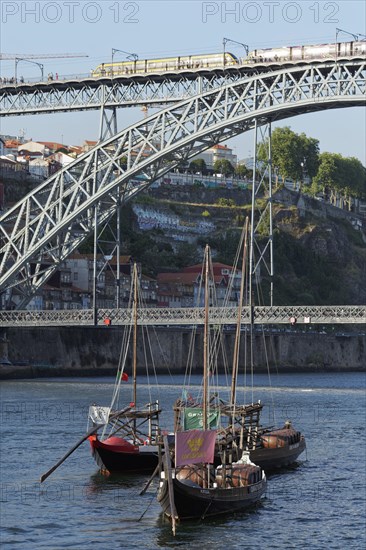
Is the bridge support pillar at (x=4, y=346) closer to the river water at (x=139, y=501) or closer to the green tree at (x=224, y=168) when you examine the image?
the river water at (x=139, y=501)

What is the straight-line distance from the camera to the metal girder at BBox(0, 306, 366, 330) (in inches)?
3260

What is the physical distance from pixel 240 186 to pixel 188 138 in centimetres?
10046

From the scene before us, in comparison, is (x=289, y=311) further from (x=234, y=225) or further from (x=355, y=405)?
(x=234, y=225)

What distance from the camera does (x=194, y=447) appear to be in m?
38.6

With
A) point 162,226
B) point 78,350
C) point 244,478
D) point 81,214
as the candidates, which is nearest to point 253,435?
point 244,478

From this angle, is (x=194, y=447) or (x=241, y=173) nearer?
(x=194, y=447)

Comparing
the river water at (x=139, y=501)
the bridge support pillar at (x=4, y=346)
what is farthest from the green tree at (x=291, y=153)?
the river water at (x=139, y=501)

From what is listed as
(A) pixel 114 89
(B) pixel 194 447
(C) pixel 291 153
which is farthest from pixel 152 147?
(C) pixel 291 153

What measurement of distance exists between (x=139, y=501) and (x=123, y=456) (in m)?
5.30

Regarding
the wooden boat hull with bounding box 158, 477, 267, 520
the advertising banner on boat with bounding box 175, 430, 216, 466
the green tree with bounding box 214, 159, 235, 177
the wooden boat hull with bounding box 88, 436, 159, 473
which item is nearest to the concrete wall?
the wooden boat hull with bounding box 88, 436, 159, 473

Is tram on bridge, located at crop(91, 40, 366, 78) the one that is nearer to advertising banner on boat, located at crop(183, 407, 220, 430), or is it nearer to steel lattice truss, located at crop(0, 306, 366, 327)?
steel lattice truss, located at crop(0, 306, 366, 327)

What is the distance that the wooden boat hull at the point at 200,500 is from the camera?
38.4m

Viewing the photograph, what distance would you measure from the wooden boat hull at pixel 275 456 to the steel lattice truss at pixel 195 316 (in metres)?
25.4

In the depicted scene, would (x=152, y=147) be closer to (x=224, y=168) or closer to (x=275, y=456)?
(x=275, y=456)
